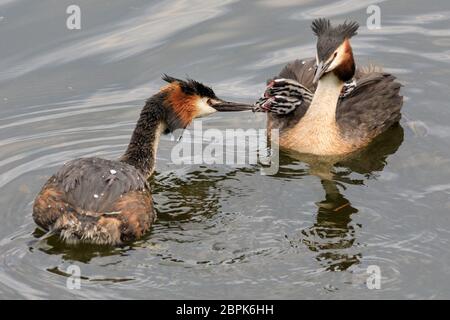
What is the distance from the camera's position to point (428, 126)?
36.5 ft

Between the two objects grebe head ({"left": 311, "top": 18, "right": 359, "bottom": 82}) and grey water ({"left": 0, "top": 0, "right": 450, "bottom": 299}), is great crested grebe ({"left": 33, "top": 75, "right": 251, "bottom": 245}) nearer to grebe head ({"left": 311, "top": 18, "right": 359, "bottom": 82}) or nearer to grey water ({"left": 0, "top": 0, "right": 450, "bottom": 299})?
grey water ({"left": 0, "top": 0, "right": 450, "bottom": 299})

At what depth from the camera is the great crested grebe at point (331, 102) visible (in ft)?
35.2

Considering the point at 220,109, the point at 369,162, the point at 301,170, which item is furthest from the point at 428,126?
the point at 220,109

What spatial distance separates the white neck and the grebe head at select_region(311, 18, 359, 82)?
91mm

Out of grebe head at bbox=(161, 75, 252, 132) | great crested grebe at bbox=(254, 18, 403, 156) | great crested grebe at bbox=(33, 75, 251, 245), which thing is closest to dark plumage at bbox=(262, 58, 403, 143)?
great crested grebe at bbox=(254, 18, 403, 156)

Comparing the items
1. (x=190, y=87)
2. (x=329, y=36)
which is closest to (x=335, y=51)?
(x=329, y=36)

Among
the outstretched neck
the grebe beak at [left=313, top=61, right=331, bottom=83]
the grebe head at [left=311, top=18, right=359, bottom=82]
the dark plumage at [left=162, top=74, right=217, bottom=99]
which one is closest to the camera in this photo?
the outstretched neck

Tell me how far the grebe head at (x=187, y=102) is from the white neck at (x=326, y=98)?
997 mm

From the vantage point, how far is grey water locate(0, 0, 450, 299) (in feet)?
26.4

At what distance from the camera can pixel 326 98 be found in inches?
430

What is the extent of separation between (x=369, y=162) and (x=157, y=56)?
372cm

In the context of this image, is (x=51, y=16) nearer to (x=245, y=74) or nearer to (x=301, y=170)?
(x=245, y=74)

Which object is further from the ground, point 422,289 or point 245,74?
point 245,74

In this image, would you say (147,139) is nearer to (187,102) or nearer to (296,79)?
(187,102)
